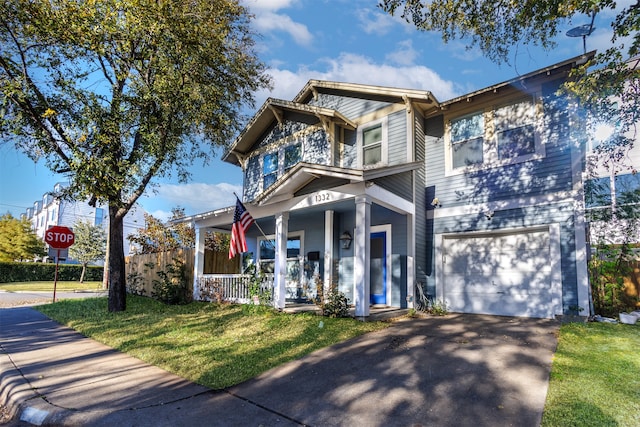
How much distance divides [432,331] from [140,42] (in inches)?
402

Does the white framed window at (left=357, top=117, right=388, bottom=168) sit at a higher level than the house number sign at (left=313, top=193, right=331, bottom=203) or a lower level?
higher

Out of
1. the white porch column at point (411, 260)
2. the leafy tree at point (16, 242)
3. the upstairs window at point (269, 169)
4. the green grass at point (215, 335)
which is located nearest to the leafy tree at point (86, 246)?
the leafy tree at point (16, 242)

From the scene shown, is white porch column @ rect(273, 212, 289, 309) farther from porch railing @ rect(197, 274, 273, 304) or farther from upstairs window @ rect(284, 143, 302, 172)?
upstairs window @ rect(284, 143, 302, 172)

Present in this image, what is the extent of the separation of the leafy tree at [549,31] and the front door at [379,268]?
5.36 meters

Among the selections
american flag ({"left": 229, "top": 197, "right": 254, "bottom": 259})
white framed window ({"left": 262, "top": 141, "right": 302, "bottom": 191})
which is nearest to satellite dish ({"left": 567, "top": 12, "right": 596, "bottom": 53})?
white framed window ({"left": 262, "top": 141, "right": 302, "bottom": 191})

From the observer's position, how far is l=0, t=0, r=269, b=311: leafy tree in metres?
8.73

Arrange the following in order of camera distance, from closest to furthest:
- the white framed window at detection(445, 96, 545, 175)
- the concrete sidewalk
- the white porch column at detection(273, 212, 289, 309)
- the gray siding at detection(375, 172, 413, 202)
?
the concrete sidewalk < the white framed window at detection(445, 96, 545, 175) < the gray siding at detection(375, 172, 413, 202) < the white porch column at detection(273, 212, 289, 309)

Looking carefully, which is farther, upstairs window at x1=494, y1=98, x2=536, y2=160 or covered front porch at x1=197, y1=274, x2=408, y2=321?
covered front porch at x1=197, y1=274, x2=408, y2=321

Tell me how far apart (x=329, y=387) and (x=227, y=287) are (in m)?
7.57

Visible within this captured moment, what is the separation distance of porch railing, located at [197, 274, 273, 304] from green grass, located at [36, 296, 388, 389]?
1.57 ft

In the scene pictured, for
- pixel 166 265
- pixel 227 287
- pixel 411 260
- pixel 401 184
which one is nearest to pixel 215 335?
→ pixel 227 287

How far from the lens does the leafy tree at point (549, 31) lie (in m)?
5.91

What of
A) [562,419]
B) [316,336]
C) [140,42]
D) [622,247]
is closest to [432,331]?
[316,336]

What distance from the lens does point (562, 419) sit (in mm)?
3557
